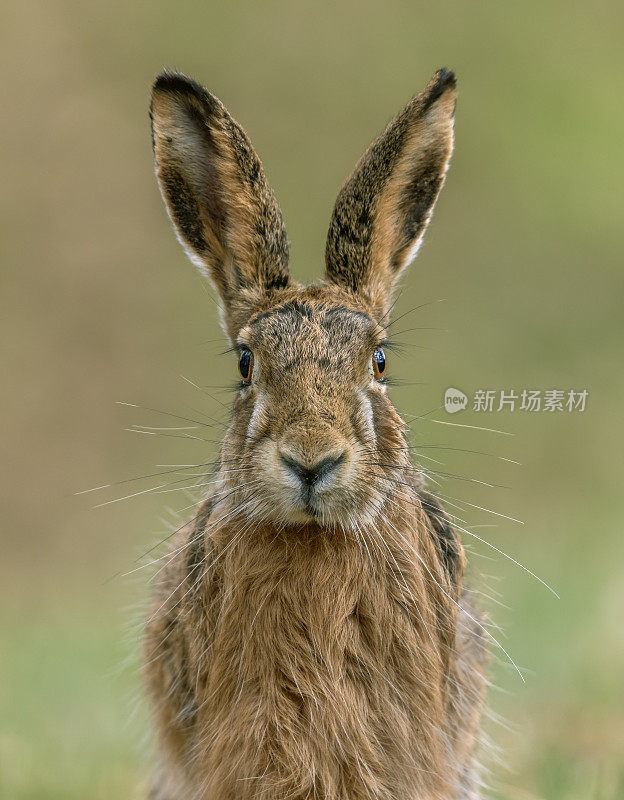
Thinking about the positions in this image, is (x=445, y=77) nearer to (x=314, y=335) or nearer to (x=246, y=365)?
(x=314, y=335)

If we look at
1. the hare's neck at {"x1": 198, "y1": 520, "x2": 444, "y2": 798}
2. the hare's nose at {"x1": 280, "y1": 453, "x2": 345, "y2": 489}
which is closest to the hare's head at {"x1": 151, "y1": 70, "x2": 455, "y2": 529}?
the hare's nose at {"x1": 280, "y1": 453, "x2": 345, "y2": 489}

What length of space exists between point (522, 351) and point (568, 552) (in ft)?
16.8

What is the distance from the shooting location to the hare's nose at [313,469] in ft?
12.3

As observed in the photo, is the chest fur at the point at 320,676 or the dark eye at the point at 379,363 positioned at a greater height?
the dark eye at the point at 379,363

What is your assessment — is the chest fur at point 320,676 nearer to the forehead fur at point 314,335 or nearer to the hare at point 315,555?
the hare at point 315,555

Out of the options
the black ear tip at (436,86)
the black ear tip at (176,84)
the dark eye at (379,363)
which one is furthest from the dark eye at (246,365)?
the black ear tip at (436,86)

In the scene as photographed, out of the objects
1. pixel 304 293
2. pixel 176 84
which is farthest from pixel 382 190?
pixel 176 84

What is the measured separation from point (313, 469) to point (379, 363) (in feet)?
2.37

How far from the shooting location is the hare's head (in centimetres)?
389

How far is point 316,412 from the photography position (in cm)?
387

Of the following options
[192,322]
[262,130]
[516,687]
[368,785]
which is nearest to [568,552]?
[516,687]

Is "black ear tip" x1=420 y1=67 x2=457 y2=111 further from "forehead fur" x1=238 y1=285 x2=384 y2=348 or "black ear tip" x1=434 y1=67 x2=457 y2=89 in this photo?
"forehead fur" x1=238 y1=285 x2=384 y2=348

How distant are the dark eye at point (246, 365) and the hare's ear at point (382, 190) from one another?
53 centimetres

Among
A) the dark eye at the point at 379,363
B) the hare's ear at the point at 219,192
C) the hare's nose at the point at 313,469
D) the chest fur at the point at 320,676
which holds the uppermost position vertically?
the hare's ear at the point at 219,192
